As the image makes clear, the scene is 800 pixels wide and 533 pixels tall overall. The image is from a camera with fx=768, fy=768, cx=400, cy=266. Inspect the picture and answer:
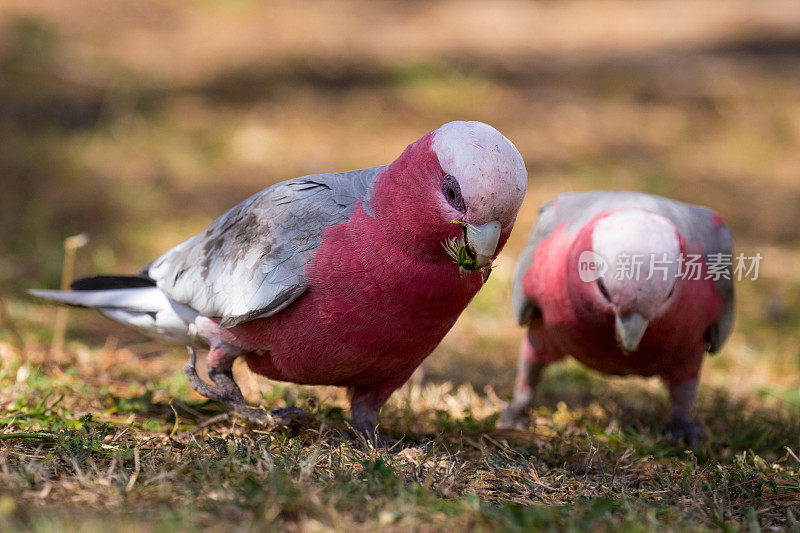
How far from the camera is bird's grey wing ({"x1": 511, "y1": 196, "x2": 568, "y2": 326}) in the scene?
13.0 feet

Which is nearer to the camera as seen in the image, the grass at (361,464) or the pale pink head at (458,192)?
the grass at (361,464)

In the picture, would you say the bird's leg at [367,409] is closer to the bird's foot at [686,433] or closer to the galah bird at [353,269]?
the galah bird at [353,269]

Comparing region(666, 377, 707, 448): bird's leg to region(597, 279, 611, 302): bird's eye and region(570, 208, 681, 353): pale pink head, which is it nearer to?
region(570, 208, 681, 353): pale pink head

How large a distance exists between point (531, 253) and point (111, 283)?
2089 mm

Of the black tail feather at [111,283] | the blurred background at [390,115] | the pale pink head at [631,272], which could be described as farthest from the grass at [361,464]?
the blurred background at [390,115]

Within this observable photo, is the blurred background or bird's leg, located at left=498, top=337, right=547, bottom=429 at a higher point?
the blurred background

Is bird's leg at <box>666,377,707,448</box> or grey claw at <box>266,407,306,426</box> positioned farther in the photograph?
bird's leg at <box>666,377,707,448</box>

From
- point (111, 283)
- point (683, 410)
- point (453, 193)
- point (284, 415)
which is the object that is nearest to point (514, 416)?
point (683, 410)

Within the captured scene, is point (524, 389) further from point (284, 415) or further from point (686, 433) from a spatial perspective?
point (284, 415)

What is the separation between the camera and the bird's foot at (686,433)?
3689mm

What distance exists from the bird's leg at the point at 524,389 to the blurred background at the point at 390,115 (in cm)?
48

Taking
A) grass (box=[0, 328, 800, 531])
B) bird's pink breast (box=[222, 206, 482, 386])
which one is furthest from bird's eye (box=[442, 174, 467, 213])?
grass (box=[0, 328, 800, 531])

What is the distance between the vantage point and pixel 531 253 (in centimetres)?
407

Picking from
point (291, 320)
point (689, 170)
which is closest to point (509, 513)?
point (291, 320)
